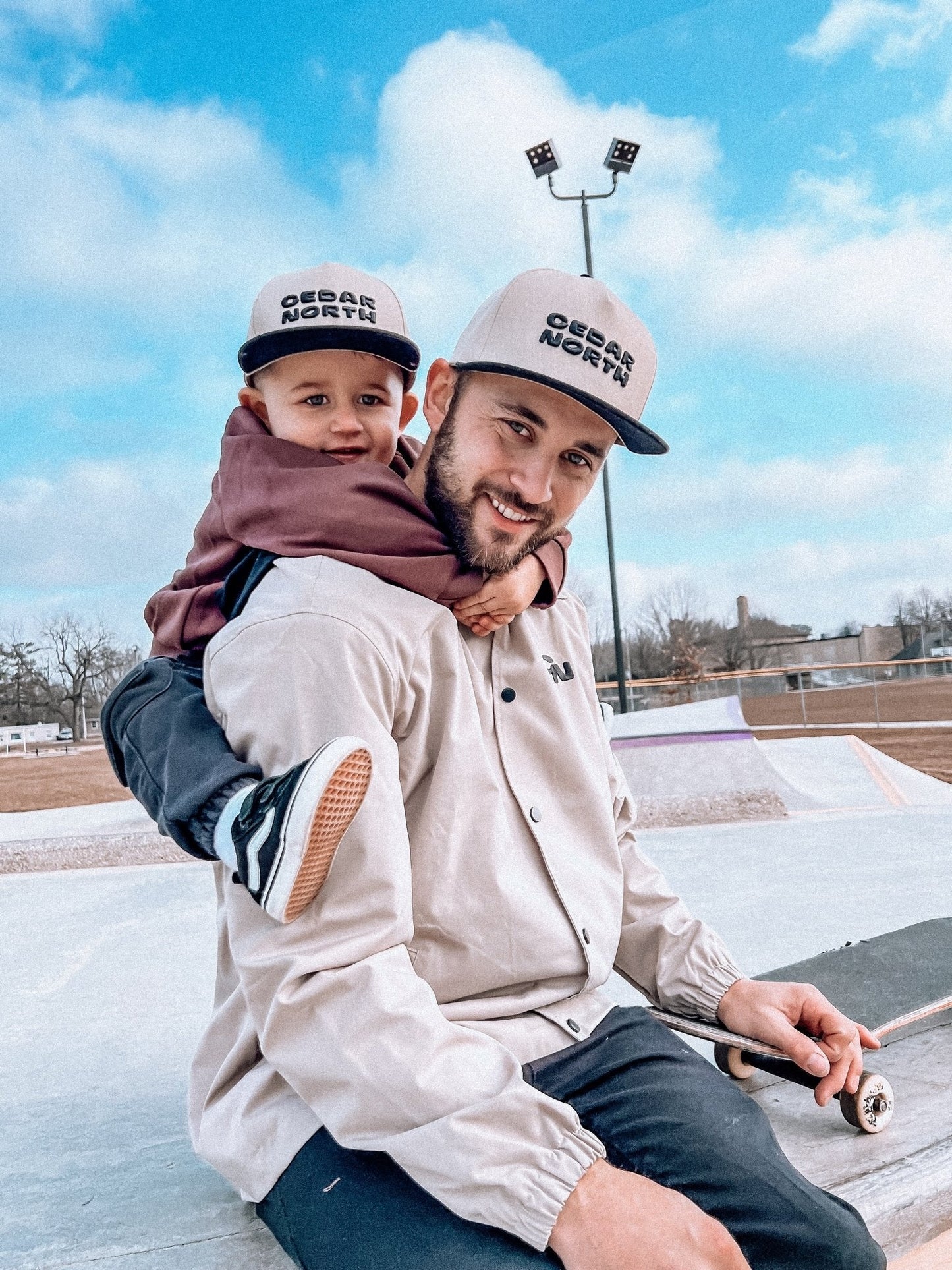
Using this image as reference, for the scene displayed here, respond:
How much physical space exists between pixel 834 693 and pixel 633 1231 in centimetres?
2229

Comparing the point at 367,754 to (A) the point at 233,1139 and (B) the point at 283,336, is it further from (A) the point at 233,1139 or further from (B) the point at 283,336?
(B) the point at 283,336

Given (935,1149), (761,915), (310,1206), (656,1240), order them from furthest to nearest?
(761,915) → (935,1149) → (310,1206) → (656,1240)

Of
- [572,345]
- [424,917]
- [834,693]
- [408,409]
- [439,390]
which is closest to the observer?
[424,917]

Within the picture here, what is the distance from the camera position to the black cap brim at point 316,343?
194 centimetres

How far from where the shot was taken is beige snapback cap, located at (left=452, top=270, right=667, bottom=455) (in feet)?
4.68

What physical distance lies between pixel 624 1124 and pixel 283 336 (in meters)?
1.51

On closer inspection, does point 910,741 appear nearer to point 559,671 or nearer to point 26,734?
point 26,734

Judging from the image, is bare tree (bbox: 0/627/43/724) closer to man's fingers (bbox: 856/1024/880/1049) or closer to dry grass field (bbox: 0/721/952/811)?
dry grass field (bbox: 0/721/952/811)

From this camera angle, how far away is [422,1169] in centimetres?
108

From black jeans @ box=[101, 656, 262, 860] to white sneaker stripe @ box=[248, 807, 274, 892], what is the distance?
0.60ft

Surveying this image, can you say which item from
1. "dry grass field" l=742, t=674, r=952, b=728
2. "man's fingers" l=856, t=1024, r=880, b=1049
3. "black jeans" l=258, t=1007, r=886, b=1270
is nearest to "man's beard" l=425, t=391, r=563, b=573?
"black jeans" l=258, t=1007, r=886, b=1270

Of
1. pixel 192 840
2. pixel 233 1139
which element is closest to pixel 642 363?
pixel 192 840

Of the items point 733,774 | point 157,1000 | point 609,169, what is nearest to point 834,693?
point 609,169

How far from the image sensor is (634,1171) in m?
1.32
